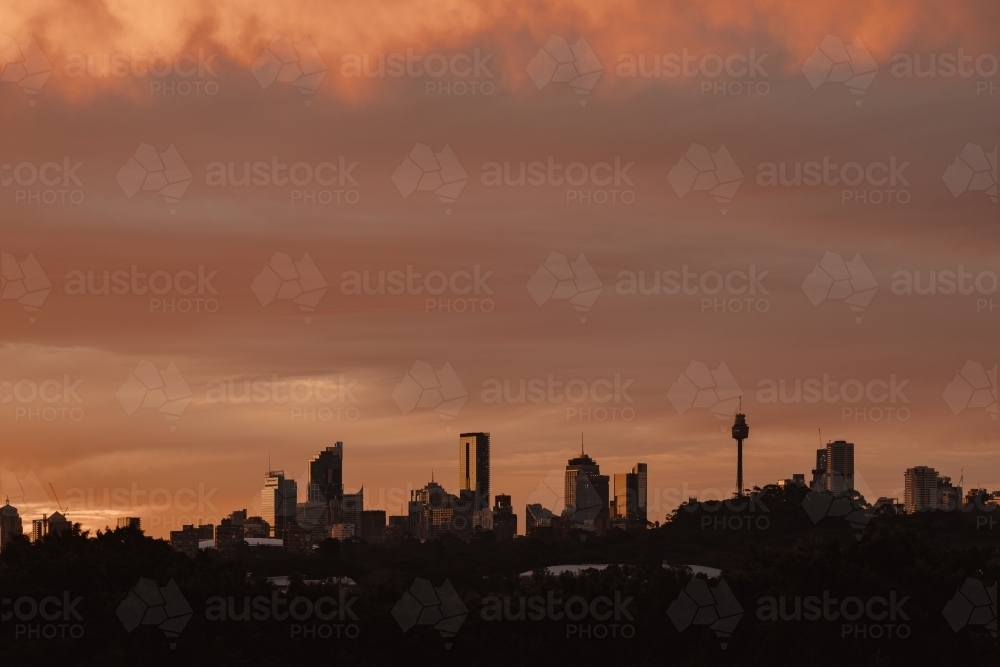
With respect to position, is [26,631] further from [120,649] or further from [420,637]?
[420,637]

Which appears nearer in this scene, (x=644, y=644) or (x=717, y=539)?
(x=644, y=644)

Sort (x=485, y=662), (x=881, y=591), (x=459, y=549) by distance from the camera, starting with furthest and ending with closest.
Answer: (x=459, y=549), (x=485, y=662), (x=881, y=591)

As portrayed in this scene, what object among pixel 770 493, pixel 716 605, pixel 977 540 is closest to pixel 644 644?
pixel 716 605

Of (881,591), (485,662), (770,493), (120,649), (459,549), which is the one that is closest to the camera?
(120,649)

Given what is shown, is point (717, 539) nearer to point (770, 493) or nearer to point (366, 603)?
point (770, 493)

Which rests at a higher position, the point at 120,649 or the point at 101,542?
the point at 101,542

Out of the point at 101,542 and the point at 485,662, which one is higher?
the point at 101,542

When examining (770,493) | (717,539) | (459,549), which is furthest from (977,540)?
(459,549)

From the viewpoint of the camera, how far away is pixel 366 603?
174 ft

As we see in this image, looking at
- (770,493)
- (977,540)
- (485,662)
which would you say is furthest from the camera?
(770,493)

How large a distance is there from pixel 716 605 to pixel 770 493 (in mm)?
149259

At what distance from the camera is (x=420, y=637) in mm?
52438

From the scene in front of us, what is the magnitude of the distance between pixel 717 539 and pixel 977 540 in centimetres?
3572

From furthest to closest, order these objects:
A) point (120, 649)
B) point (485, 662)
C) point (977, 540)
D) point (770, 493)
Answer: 1. point (770, 493)
2. point (977, 540)
3. point (485, 662)
4. point (120, 649)
